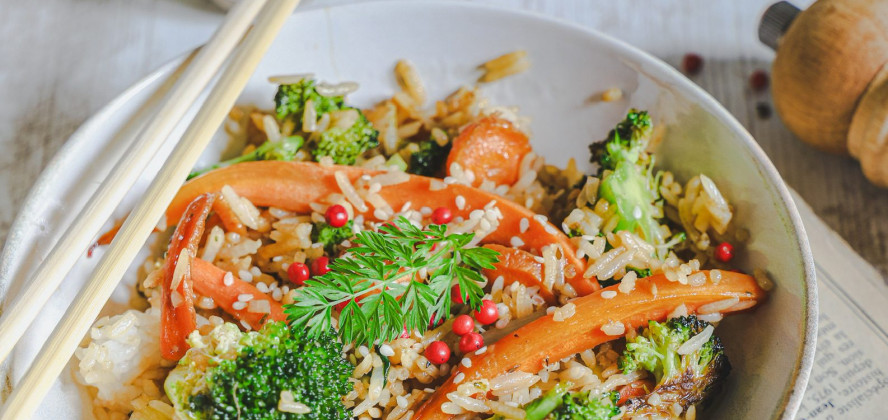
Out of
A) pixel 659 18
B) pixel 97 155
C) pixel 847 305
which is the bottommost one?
pixel 847 305

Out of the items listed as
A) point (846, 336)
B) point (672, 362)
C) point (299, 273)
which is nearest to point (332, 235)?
point (299, 273)

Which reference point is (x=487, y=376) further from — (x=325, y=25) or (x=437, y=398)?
(x=325, y=25)

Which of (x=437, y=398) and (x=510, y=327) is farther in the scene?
(x=510, y=327)

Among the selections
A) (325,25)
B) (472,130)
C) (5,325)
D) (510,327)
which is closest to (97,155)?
(5,325)

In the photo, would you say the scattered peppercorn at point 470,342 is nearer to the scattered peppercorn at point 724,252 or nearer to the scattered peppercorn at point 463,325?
the scattered peppercorn at point 463,325

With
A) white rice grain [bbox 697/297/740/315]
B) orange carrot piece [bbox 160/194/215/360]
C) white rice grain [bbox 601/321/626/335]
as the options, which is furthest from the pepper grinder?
orange carrot piece [bbox 160/194/215/360]

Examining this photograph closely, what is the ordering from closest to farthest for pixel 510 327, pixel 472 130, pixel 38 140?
pixel 510 327, pixel 472 130, pixel 38 140

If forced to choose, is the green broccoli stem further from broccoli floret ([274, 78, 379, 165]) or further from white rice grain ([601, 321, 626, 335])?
broccoli floret ([274, 78, 379, 165])
